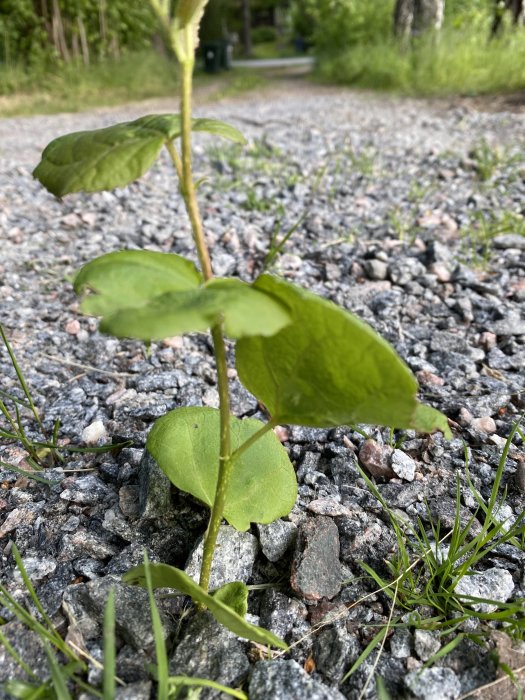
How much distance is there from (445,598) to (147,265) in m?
0.71

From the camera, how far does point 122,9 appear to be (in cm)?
1123

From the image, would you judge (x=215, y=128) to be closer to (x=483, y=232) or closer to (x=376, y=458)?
(x=376, y=458)

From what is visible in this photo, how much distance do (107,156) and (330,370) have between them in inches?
A: 14.5

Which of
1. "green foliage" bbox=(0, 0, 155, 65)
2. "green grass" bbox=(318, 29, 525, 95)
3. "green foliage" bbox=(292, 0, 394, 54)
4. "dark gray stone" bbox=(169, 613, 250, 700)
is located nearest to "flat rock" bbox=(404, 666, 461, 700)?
"dark gray stone" bbox=(169, 613, 250, 700)

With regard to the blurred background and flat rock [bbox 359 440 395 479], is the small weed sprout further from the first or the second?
the blurred background

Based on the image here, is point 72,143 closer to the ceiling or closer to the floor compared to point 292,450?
closer to the ceiling

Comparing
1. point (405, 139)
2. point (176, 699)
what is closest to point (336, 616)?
point (176, 699)

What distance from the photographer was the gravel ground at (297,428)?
893mm

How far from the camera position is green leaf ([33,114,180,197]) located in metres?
0.70

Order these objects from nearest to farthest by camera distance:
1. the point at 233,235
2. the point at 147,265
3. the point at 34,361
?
the point at 147,265 → the point at 34,361 → the point at 233,235

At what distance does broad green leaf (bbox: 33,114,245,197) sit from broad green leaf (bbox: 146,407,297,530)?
0.48 m

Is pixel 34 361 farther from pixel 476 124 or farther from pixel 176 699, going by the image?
pixel 476 124

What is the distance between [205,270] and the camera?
73 centimetres

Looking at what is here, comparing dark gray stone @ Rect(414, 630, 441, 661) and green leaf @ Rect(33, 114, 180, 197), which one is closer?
green leaf @ Rect(33, 114, 180, 197)
